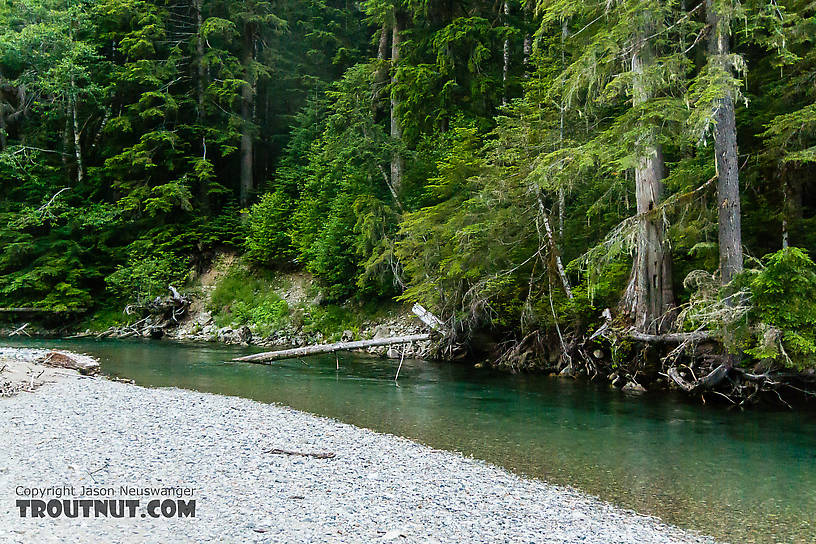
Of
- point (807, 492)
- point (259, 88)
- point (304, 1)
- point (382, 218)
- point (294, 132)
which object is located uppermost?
point (304, 1)

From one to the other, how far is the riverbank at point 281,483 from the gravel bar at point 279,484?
0.01m

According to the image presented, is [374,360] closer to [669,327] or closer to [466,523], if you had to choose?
[669,327]

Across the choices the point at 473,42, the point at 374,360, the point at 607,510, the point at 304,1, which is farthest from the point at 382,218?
the point at 304,1

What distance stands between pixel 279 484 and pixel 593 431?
17.0 feet

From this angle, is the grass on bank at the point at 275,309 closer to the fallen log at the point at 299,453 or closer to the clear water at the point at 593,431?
the clear water at the point at 593,431

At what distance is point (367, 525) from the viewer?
4492mm

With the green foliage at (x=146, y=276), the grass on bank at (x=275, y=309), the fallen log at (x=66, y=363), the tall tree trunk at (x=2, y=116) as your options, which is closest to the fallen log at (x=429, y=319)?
the grass on bank at (x=275, y=309)

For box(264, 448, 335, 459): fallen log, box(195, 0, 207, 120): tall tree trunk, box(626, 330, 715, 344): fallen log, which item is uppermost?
box(195, 0, 207, 120): tall tree trunk

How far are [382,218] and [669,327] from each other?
432 inches

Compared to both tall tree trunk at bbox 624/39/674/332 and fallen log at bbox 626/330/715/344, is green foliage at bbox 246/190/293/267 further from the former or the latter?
fallen log at bbox 626/330/715/344

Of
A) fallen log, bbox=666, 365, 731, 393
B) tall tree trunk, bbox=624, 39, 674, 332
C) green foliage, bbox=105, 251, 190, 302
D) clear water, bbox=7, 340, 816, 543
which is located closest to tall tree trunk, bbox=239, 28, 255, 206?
green foliage, bbox=105, 251, 190, 302

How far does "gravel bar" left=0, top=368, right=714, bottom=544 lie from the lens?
4.23 m

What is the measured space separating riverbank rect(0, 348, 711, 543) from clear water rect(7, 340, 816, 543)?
2.21 ft

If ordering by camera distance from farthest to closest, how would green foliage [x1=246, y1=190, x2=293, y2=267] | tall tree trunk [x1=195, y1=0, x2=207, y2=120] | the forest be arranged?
tall tree trunk [x1=195, y1=0, x2=207, y2=120]
green foliage [x1=246, y1=190, x2=293, y2=267]
the forest
